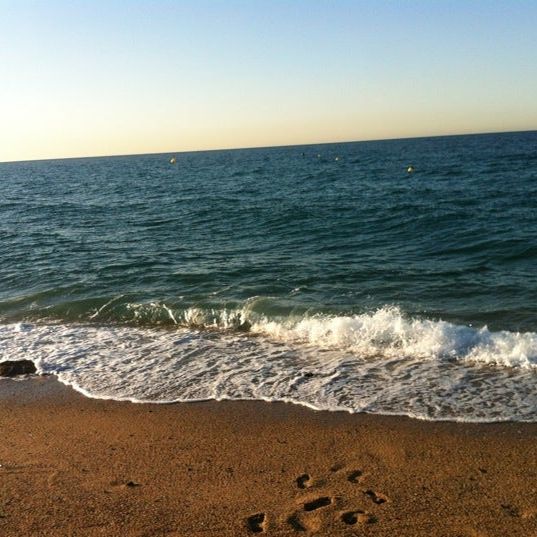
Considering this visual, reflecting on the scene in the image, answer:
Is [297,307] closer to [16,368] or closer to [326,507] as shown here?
[16,368]

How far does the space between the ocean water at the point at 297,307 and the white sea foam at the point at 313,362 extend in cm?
3

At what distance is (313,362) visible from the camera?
8.52 meters

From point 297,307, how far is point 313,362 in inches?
105

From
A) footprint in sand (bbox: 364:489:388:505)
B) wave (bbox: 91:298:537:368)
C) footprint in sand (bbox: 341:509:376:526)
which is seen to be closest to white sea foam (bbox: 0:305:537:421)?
wave (bbox: 91:298:537:368)

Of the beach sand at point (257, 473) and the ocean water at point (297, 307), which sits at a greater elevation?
the ocean water at point (297, 307)

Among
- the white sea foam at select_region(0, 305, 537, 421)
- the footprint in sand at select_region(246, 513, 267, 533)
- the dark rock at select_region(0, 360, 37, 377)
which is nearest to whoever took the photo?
the footprint in sand at select_region(246, 513, 267, 533)

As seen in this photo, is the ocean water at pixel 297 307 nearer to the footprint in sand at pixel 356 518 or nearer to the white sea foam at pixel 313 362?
Answer: the white sea foam at pixel 313 362

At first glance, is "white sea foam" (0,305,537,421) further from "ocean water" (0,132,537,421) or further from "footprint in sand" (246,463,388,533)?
"footprint in sand" (246,463,388,533)

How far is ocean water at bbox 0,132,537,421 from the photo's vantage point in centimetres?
768

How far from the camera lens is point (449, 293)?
1157 cm

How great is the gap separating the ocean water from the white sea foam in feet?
0.10

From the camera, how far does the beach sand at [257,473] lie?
4.69 metres

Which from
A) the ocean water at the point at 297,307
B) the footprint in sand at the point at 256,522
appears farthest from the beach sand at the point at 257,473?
the ocean water at the point at 297,307

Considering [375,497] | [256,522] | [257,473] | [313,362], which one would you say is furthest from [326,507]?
[313,362]
